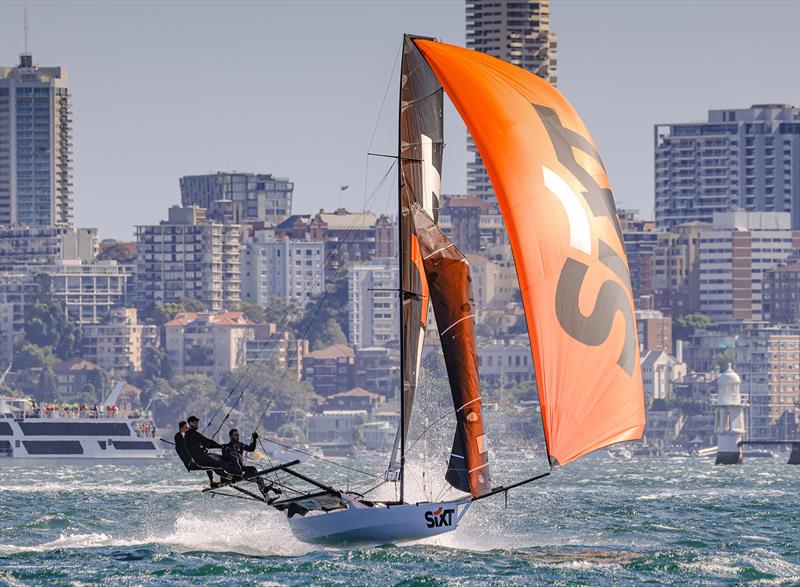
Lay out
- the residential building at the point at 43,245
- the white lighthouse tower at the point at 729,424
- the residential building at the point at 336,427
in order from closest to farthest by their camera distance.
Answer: the white lighthouse tower at the point at 729,424 < the residential building at the point at 336,427 < the residential building at the point at 43,245

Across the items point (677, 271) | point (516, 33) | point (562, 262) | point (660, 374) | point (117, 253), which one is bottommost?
point (660, 374)

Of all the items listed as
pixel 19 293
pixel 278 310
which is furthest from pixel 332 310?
pixel 19 293

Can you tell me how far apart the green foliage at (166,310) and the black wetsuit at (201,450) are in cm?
13114

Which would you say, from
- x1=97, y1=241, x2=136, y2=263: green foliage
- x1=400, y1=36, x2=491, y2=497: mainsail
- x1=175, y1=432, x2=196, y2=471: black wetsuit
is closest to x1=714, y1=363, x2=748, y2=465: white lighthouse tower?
x1=400, y1=36, x2=491, y2=497: mainsail

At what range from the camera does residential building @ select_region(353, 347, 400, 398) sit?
139250mm

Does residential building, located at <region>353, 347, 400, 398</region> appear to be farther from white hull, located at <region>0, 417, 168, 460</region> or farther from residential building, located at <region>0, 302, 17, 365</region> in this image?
white hull, located at <region>0, 417, 168, 460</region>

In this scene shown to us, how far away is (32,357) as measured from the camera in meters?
148

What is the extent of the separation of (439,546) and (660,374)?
365 ft

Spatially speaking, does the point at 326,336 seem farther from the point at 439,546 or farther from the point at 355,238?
the point at 439,546

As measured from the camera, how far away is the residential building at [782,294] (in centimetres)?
15912

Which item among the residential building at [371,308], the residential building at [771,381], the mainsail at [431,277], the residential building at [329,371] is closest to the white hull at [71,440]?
the mainsail at [431,277]

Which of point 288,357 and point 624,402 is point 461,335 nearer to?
point 624,402

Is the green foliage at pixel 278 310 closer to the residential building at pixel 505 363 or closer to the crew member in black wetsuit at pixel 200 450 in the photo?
the residential building at pixel 505 363

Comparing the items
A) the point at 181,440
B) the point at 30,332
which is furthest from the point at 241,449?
the point at 30,332
